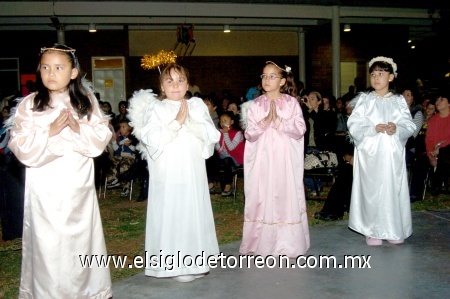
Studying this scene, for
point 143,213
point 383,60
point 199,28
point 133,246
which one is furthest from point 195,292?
point 199,28

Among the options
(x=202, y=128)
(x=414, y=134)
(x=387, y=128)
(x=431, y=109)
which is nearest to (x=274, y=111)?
(x=202, y=128)

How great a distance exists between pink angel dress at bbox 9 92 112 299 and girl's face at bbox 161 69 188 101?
1.03m

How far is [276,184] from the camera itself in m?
5.95

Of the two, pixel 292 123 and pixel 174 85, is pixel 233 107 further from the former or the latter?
pixel 174 85

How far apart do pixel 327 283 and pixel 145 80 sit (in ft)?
55.4

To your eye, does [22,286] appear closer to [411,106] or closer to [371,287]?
[371,287]

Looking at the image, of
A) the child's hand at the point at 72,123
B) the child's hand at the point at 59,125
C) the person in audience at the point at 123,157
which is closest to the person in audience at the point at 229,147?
the person in audience at the point at 123,157

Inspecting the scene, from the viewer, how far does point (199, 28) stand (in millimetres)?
20422

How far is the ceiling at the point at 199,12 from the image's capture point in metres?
16.0

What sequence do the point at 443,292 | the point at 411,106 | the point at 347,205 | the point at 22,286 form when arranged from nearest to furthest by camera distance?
the point at 22,286 → the point at 443,292 → the point at 347,205 → the point at 411,106

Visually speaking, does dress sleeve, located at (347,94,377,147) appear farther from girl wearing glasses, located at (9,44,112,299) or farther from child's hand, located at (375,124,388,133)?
girl wearing glasses, located at (9,44,112,299)

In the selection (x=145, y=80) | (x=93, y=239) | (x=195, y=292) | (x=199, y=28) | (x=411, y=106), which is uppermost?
(x=199, y=28)

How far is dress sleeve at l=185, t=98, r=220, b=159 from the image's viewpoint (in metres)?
5.28

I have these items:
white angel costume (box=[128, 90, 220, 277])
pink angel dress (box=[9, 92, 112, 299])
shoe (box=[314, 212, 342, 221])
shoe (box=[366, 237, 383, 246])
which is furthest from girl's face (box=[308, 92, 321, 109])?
pink angel dress (box=[9, 92, 112, 299])
